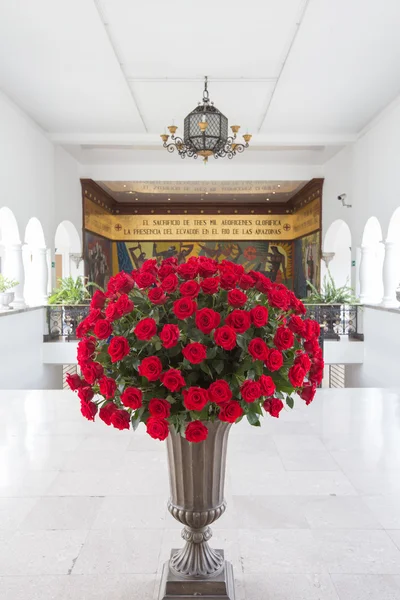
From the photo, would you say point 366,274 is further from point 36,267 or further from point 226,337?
point 226,337

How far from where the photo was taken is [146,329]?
1481mm

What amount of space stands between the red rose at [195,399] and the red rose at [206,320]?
175 mm

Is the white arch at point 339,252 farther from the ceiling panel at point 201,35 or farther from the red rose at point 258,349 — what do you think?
the red rose at point 258,349

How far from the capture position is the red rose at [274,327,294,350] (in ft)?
5.12

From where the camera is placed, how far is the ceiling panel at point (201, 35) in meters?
5.53

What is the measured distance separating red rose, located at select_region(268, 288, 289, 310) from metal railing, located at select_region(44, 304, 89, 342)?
330 inches

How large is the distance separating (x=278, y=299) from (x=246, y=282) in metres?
0.12

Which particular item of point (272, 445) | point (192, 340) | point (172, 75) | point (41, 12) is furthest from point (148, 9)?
point (192, 340)

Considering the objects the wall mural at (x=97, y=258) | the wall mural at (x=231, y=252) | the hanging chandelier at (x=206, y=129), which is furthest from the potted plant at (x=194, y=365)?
the wall mural at (x=231, y=252)

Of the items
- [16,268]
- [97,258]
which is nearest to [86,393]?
[16,268]

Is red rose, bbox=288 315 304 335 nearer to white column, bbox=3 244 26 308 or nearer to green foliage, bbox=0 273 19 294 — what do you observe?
green foliage, bbox=0 273 19 294

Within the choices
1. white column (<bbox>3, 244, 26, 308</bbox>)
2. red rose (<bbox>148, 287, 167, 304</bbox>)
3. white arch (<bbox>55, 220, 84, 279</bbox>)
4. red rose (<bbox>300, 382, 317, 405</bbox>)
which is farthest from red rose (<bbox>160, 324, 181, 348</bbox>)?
white arch (<bbox>55, 220, 84, 279</bbox>)

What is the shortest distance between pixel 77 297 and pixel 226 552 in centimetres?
818

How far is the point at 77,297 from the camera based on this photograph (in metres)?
10.1
